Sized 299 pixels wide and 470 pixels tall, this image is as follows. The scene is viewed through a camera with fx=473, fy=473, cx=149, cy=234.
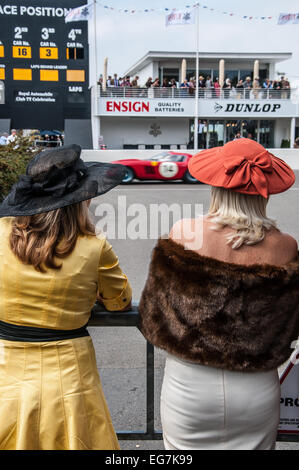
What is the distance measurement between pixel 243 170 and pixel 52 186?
0.71m

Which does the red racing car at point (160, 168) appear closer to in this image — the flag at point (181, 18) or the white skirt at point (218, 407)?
the flag at point (181, 18)

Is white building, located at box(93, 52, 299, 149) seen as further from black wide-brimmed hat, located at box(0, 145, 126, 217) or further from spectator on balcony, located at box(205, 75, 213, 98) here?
black wide-brimmed hat, located at box(0, 145, 126, 217)

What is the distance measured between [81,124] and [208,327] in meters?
22.7

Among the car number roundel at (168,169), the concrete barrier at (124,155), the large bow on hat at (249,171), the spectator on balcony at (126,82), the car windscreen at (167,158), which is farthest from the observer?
the spectator on balcony at (126,82)

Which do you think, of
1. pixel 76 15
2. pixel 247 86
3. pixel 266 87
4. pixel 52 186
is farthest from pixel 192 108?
pixel 52 186

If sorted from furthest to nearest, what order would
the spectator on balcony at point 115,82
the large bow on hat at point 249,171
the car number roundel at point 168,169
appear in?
the spectator on balcony at point 115,82 < the car number roundel at point 168,169 < the large bow on hat at point 249,171

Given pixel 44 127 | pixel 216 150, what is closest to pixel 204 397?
pixel 216 150

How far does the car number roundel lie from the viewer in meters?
18.3

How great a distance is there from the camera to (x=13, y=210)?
178 centimetres

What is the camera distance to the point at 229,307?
66.2 inches

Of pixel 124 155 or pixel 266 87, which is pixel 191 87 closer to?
pixel 266 87

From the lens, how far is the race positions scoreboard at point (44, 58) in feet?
60.8

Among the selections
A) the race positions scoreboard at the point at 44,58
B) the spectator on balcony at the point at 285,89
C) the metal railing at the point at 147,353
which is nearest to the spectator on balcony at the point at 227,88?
the spectator on balcony at the point at 285,89
